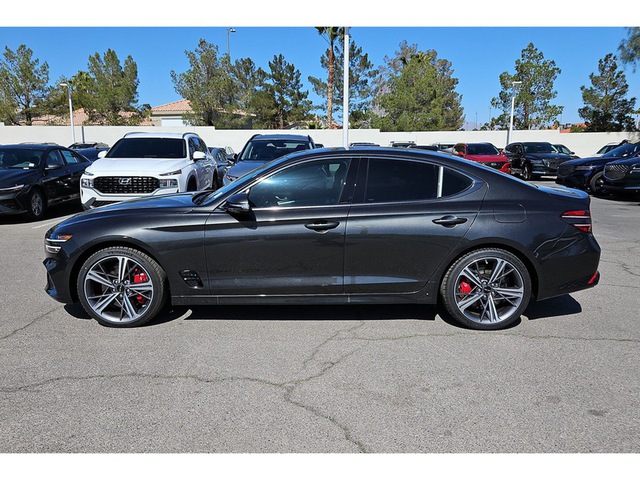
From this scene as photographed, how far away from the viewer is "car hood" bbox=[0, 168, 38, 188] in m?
9.98

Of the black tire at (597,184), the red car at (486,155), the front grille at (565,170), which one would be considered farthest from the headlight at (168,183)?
the red car at (486,155)

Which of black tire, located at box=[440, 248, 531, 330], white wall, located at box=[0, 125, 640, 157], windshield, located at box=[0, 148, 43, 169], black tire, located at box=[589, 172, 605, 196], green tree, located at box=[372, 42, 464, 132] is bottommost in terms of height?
black tire, located at box=[440, 248, 531, 330]

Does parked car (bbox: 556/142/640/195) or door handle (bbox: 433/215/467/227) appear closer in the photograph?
door handle (bbox: 433/215/467/227)

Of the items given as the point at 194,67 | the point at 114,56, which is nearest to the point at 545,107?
the point at 194,67

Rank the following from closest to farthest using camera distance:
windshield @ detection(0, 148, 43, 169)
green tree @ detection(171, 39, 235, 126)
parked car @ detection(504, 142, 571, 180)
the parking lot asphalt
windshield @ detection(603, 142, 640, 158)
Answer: the parking lot asphalt < windshield @ detection(0, 148, 43, 169) < windshield @ detection(603, 142, 640, 158) < parked car @ detection(504, 142, 571, 180) < green tree @ detection(171, 39, 235, 126)

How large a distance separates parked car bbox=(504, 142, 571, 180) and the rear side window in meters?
17.8

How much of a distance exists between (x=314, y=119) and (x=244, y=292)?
4551 centimetres

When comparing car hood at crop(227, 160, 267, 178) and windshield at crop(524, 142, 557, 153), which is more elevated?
windshield at crop(524, 142, 557, 153)

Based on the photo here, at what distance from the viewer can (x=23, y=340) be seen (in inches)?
169

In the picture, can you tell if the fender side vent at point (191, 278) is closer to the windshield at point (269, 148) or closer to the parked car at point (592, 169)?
the windshield at point (269, 148)

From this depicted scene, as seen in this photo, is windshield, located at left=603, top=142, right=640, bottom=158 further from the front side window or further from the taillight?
the front side window

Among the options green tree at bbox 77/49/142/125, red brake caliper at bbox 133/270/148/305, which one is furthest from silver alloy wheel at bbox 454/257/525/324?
green tree at bbox 77/49/142/125

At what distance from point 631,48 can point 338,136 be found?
762 inches

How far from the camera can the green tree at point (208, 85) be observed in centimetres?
3825
